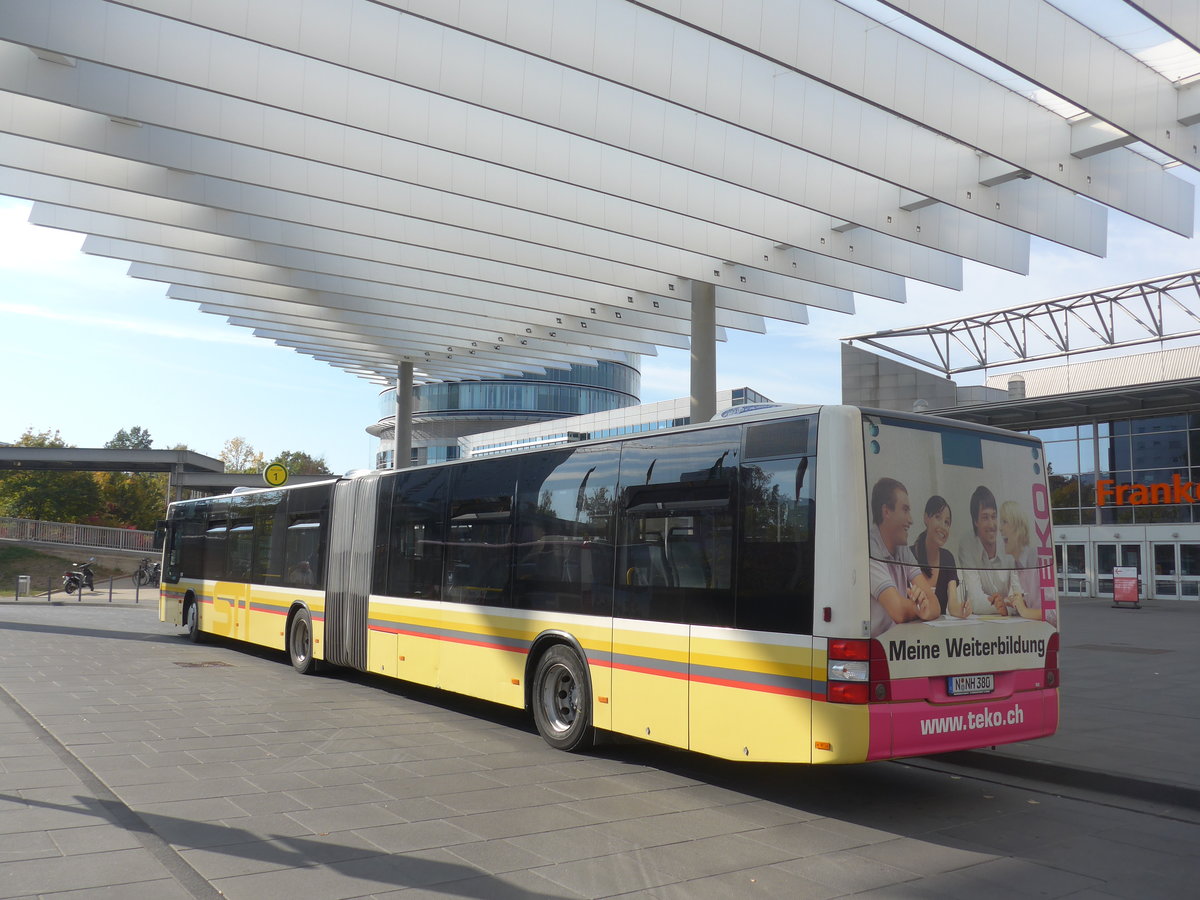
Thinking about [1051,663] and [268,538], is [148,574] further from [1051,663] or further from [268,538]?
[1051,663]

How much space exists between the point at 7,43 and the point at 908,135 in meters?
11.8

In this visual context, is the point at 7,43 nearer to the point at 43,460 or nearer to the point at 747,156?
the point at 747,156

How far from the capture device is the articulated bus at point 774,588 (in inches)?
276

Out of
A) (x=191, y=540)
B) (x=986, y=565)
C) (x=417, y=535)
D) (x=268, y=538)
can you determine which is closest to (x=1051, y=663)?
(x=986, y=565)

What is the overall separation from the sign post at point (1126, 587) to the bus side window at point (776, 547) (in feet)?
89.1

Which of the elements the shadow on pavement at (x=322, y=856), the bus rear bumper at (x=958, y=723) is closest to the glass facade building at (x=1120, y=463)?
the bus rear bumper at (x=958, y=723)

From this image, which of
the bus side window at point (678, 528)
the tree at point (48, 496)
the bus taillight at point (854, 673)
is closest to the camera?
the bus taillight at point (854, 673)

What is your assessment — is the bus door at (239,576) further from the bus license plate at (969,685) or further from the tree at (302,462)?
the tree at (302,462)

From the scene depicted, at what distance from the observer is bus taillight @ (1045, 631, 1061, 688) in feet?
26.5

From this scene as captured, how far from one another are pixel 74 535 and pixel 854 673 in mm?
55953

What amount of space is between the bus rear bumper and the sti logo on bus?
0.80 m

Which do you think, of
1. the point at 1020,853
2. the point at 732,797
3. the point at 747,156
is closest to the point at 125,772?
the point at 732,797

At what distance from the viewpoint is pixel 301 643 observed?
15.5 meters

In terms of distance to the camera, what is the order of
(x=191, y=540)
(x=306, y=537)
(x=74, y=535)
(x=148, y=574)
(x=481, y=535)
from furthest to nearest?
1. (x=74, y=535)
2. (x=148, y=574)
3. (x=191, y=540)
4. (x=306, y=537)
5. (x=481, y=535)
